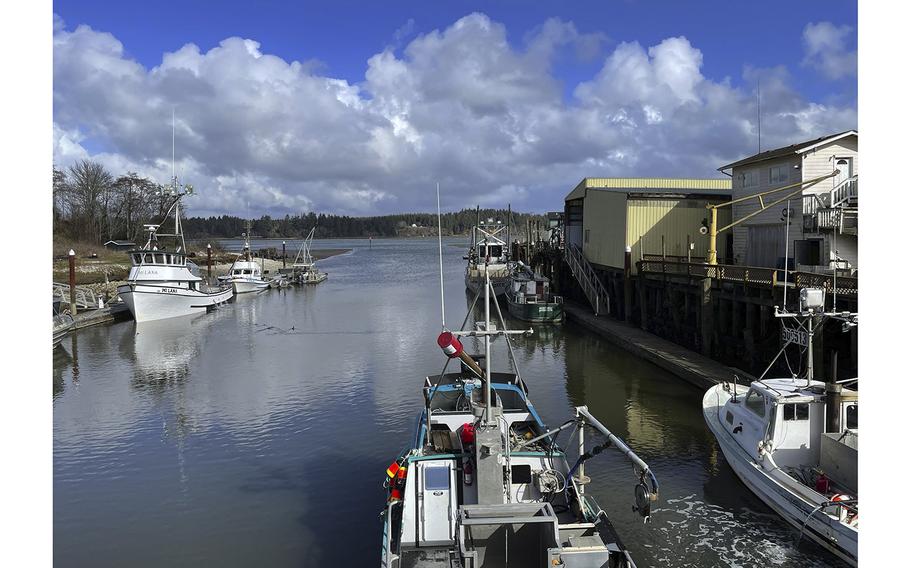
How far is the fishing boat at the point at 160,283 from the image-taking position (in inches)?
1893

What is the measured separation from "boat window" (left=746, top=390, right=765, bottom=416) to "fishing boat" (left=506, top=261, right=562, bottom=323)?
2780cm

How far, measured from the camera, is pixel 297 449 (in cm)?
2008

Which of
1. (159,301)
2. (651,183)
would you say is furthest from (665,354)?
(159,301)

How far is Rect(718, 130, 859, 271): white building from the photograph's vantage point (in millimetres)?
25828

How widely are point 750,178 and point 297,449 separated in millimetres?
25544

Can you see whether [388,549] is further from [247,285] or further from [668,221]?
[247,285]

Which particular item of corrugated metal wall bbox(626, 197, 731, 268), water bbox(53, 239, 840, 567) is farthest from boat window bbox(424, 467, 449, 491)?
corrugated metal wall bbox(626, 197, 731, 268)

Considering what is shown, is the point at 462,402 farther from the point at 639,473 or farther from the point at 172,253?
the point at 172,253

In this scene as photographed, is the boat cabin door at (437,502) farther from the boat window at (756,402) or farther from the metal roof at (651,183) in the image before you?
the metal roof at (651,183)

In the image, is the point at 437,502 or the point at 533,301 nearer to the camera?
the point at 437,502

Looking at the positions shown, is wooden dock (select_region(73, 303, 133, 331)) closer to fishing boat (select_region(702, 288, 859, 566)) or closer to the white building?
the white building

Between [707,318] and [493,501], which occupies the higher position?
[707,318]

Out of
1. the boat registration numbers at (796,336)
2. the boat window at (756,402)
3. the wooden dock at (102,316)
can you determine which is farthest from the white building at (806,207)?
the wooden dock at (102,316)

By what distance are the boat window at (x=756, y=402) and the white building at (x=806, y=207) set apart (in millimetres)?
9739
